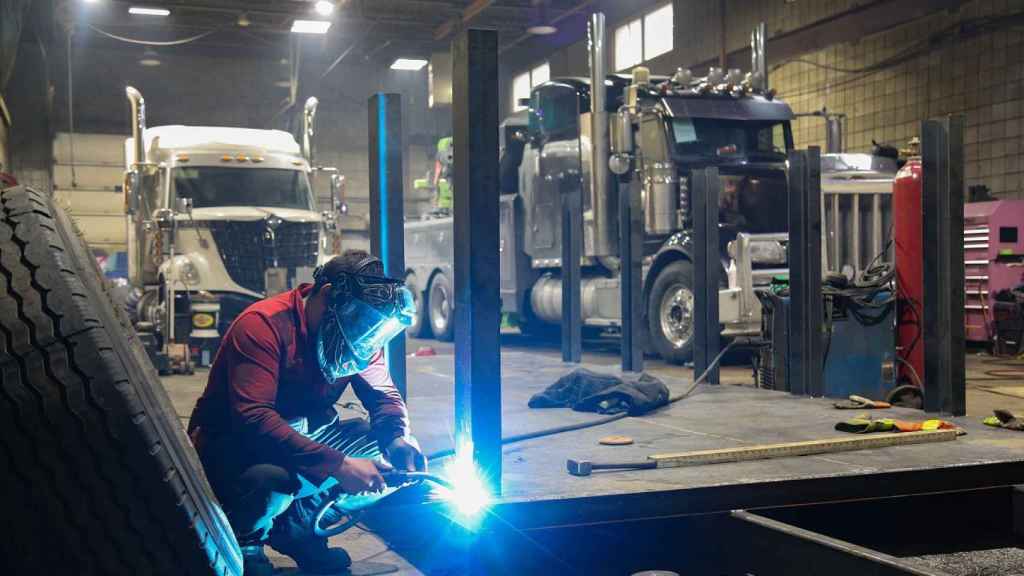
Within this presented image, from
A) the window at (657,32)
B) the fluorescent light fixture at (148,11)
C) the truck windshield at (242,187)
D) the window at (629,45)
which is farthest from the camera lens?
the fluorescent light fixture at (148,11)

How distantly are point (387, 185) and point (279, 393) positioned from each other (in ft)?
5.52

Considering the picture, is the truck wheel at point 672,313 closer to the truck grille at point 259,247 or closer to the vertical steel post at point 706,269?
the vertical steel post at point 706,269

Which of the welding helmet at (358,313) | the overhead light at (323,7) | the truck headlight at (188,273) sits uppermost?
the overhead light at (323,7)

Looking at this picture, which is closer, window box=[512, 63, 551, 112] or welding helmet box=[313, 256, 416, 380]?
welding helmet box=[313, 256, 416, 380]

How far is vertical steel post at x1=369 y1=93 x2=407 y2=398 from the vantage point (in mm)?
4816

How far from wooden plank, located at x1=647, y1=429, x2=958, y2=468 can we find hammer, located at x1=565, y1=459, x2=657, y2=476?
2.0 inches

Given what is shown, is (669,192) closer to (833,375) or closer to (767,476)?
(833,375)

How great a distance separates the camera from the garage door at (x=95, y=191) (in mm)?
16844

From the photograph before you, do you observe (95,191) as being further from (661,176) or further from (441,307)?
(661,176)

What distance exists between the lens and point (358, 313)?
129 inches

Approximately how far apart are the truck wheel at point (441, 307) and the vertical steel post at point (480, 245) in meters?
10.7

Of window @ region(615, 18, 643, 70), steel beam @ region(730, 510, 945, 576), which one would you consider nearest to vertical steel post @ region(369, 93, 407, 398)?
steel beam @ region(730, 510, 945, 576)

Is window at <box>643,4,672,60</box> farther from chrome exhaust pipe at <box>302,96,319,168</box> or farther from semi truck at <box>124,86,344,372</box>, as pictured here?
semi truck at <box>124,86,344,372</box>

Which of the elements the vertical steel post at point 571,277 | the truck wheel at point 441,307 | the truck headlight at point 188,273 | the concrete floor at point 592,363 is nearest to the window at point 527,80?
the truck wheel at point 441,307
